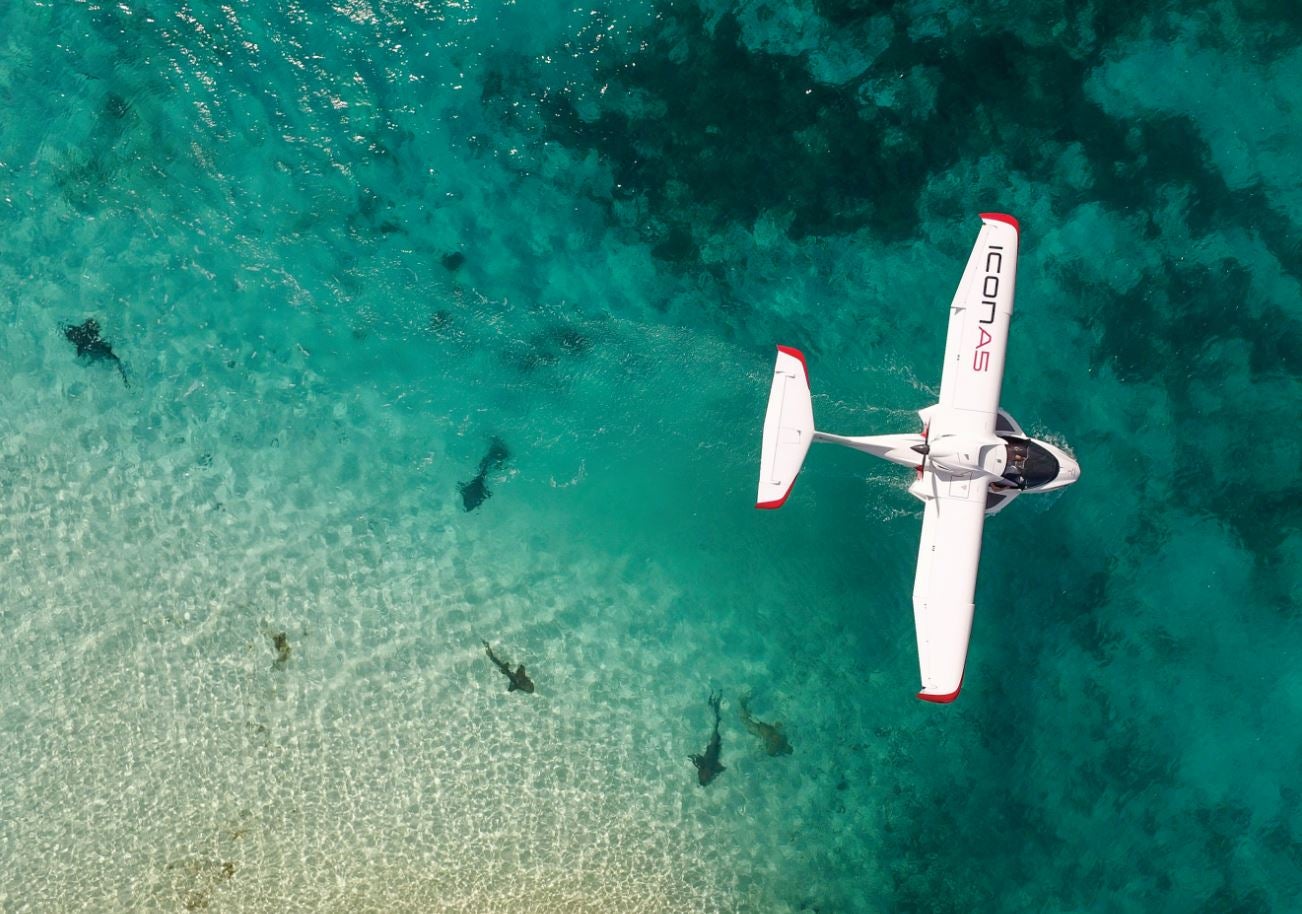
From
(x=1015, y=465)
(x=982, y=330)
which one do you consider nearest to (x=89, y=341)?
(x=982, y=330)

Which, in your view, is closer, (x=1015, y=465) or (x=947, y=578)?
(x=947, y=578)

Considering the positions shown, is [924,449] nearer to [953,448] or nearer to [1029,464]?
[953,448]

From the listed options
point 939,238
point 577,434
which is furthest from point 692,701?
point 939,238

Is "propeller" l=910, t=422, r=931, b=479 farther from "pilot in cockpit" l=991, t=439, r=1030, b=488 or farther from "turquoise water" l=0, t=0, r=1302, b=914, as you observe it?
"pilot in cockpit" l=991, t=439, r=1030, b=488

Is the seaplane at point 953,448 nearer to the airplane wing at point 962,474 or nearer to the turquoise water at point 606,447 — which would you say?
the airplane wing at point 962,474

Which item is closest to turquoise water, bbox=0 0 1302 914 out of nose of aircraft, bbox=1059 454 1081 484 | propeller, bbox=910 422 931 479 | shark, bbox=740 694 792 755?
shark, bbox=740 694 792 755

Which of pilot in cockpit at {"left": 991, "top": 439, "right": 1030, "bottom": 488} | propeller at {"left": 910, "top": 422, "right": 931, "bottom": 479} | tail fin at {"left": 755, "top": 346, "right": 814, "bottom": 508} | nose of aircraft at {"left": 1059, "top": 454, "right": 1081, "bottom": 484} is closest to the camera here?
tail fin at {"left": 755, "top": 346, "right": 814, "bottom": 508}
